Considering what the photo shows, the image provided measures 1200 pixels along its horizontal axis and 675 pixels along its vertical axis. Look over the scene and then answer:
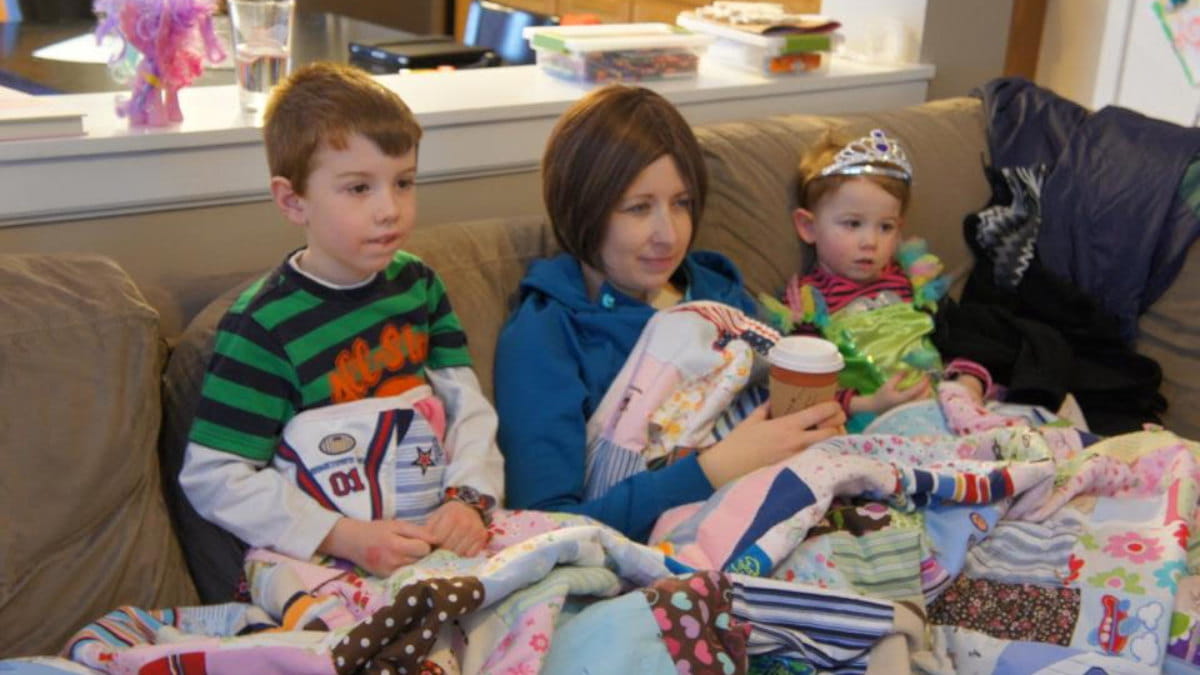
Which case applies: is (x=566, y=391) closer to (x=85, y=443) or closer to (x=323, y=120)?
(x=323, y=120)

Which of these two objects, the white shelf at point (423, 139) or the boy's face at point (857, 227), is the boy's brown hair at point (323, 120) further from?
the boy's face at point (857, 227)

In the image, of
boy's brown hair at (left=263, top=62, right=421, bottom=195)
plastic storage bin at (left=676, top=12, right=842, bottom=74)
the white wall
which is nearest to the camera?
boy's brown hair at (left=263, top=62, right=421, bottom=195)

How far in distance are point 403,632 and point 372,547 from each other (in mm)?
259

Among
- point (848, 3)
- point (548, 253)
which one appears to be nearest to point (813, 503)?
point (548, 253)

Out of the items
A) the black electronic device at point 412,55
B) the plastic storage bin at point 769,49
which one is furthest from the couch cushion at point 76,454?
the plastic storage bin at point 769,49

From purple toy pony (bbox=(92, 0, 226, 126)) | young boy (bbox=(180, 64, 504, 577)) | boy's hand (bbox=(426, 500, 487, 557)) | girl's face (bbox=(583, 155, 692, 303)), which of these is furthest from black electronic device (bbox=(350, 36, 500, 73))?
boy's hand (bbox=(426, 500, 487, 557))

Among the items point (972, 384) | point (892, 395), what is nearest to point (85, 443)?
point (892, 395)

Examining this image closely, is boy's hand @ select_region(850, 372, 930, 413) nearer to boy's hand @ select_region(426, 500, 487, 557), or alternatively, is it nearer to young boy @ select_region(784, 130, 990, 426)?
young boy @ select_region(784, 130, 990, 426)

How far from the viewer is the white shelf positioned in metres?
1.93

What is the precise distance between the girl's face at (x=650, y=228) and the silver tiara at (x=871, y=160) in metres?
0.41

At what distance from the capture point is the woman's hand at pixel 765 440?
6.18 ft

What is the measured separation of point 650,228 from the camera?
2002mm

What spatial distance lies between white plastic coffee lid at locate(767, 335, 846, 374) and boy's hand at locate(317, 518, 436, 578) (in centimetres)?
58

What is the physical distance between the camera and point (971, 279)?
2.62m
